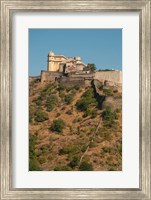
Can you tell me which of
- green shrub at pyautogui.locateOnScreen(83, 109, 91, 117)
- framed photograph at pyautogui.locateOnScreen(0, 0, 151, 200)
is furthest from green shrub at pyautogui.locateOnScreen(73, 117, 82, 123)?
framed photograph at pyautogui.locateOnScreen(0, 0, 151, 200)

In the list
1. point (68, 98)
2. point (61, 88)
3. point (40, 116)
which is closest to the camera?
point (40, 116)

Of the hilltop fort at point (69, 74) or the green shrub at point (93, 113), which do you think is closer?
the green shrub at point (93, 113)

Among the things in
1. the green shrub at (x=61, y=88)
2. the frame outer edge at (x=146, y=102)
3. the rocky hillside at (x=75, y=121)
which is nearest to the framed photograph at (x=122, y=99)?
the frame outer edge at (x=146, y=102)

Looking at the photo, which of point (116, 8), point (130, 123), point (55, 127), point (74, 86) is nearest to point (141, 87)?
point (130, 123)

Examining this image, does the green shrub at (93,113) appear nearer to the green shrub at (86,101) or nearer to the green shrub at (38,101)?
the green shrub at (86,101)

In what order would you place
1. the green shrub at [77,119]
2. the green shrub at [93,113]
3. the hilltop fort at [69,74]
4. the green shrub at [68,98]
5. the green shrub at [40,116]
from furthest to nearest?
the hilltop fort at [69,74] < the green shrub at [68,98] < the green shrub at [93,113] < the green shrub at [77,119] < the green shrub at [40,116]

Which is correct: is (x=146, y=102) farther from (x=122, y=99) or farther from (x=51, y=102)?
(x=51, y=102)

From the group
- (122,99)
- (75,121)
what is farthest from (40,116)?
(122,99)
